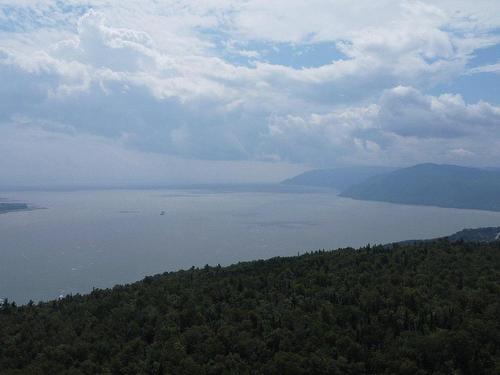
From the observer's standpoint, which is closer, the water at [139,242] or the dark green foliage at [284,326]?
the dark green foliage at [284,326]

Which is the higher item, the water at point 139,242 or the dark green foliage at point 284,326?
the dark green foliage at point 284,326

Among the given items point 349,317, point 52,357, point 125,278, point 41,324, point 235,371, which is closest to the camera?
point 235,371

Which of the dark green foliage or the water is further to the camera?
the water

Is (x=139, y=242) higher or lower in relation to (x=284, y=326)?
lower

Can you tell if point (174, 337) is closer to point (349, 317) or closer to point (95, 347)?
point (95, 347)

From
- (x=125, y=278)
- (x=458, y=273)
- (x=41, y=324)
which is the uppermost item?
(x=458, y=273)

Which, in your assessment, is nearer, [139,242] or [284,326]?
[284,326]

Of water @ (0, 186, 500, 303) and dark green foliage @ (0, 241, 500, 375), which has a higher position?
dark green foliage @ (0, 241, 500, 375)

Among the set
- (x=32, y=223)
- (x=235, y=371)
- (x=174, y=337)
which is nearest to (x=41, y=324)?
(x=174, y=337)
